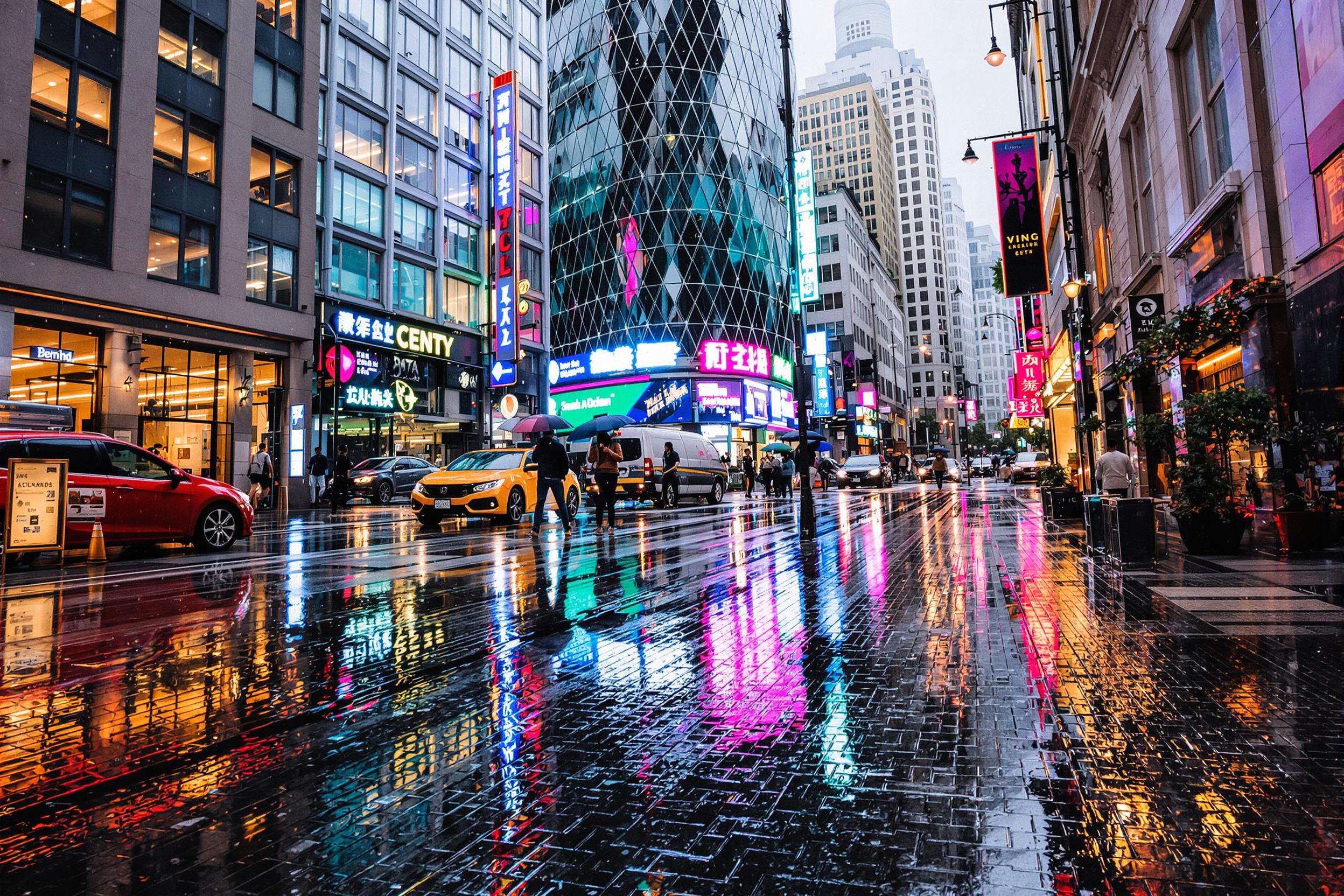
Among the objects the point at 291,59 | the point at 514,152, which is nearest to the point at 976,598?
the point at 291,59

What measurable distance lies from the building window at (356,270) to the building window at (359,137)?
4.11 meters

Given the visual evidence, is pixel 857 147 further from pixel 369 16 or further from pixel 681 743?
pixel 681 743

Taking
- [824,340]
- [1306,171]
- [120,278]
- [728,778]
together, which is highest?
[824,340]

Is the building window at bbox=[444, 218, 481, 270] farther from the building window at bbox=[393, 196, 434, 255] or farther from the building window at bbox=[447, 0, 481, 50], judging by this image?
the building window at bbox=[447, 0, 481, 50]

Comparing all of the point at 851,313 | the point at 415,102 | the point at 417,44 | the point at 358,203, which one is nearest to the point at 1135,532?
the point at 358,203

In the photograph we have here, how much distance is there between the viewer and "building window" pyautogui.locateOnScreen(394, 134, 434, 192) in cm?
3731

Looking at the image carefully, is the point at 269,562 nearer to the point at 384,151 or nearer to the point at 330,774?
the point at 330,774

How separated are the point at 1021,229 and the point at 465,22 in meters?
33.9

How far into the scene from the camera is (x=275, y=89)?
28359mm

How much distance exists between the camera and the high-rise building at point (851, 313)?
79875 millimetres

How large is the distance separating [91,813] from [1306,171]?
44.4ft

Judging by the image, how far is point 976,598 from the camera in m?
7.01

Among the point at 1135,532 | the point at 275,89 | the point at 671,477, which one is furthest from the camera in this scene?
the point at 275,89

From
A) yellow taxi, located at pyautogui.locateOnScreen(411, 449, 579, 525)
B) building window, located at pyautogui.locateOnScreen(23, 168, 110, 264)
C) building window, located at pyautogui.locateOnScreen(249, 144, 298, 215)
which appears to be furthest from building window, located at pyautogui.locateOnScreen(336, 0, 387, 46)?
yellow taxi, located at pyautogui.locateOnScreen(411, 449, 579, 525)
